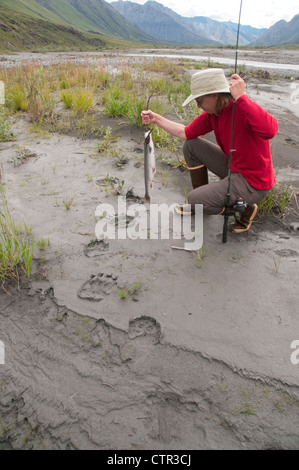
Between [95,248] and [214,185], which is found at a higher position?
[214,185]

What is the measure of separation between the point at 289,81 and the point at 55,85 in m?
10.4

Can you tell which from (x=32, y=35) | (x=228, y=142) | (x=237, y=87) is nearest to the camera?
(x=237, y=87)

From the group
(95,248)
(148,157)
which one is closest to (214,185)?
(148,157)

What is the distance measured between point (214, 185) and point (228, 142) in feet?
1.52

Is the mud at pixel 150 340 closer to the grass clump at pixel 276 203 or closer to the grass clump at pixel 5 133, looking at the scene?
the grass clump at pixel 276 203

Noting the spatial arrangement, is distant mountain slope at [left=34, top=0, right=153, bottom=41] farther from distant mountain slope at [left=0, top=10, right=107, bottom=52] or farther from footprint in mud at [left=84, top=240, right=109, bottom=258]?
footprint in mud at [left=84, top=240, right=109, bottom=258]

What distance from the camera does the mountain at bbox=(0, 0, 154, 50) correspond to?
56.7m

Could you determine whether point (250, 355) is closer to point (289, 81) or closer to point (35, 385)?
point (35, 385)

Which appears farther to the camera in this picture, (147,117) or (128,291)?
(147,117)

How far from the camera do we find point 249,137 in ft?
9.73

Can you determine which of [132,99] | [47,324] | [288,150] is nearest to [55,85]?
[132,99]

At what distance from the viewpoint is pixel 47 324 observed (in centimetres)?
244

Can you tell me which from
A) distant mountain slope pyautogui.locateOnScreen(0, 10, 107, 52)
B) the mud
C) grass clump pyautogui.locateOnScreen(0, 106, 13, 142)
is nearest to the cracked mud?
the mud

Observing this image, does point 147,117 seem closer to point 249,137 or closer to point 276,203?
point 249,137
